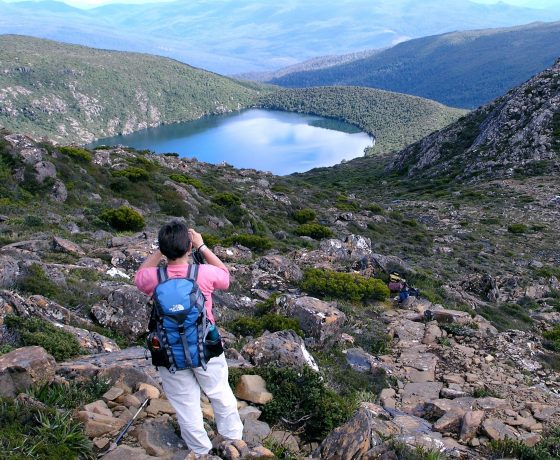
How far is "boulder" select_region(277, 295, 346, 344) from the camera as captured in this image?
29.1 ft

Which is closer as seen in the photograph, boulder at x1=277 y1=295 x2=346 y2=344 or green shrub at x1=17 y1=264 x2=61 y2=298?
Answer: green shrub at x1=17 y1=264 x2=61 y2=298

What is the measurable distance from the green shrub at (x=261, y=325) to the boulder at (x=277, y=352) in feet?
5.20

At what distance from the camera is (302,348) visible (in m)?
6.89

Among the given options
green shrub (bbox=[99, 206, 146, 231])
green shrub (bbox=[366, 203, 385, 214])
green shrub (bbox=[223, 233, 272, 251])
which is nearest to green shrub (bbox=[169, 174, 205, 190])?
green shrub (bbox=[366, 203, 385, 214])

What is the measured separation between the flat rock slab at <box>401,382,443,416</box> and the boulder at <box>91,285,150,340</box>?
4288 mm

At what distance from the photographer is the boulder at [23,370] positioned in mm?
4941

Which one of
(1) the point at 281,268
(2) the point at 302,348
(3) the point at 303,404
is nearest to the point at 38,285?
(2) the point at 302,348

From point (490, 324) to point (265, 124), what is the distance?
16517 cm

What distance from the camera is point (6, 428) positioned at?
4.30m

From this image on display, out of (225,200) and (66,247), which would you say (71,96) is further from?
(66,247)

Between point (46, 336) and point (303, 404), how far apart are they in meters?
3.40

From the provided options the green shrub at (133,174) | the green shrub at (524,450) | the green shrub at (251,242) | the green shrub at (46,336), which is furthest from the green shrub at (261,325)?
the green shrub at (133,174)

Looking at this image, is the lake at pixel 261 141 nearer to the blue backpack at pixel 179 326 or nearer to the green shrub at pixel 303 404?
the green shrub at pixel 303 404

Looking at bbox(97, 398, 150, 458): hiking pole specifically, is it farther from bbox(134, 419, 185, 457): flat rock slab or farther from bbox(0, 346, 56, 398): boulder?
A: bbox(0, 346, 56, 398): boulder
